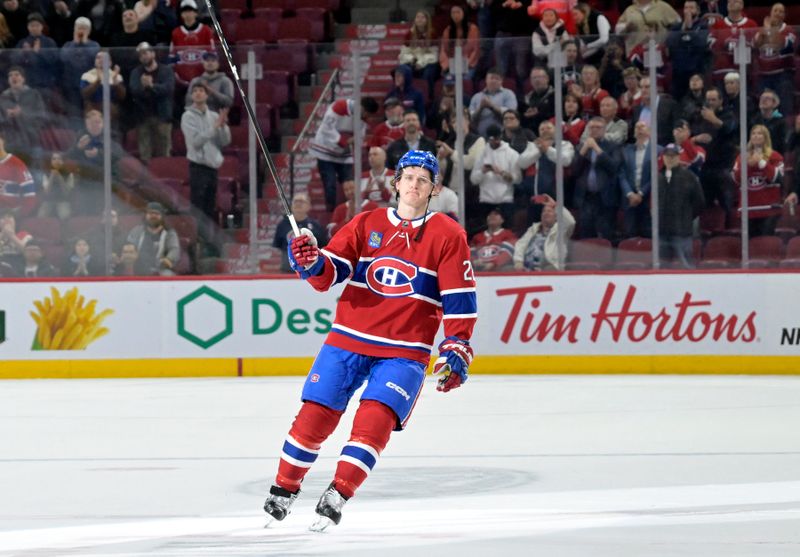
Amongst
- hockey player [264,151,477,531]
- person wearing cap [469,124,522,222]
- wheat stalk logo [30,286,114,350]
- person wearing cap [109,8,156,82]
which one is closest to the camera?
hockey player [264,151,477,531]

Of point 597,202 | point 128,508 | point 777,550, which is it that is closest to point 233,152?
point 597,202

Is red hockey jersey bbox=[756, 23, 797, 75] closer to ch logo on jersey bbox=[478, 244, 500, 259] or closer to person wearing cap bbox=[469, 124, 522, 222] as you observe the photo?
person wearing cap bbox=[469, 124, 522, 222]

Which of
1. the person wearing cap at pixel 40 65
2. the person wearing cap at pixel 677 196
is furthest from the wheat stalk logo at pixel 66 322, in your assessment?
the person wearing cap at pixel 677 196

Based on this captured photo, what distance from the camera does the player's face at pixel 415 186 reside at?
4828mm

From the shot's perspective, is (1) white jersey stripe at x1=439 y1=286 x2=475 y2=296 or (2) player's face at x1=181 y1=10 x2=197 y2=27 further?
(2) player's face at x1=181 y1=10 x2=197 y2=27

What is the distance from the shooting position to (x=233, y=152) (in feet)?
34.3

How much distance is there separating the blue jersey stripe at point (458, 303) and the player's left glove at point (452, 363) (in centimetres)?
9

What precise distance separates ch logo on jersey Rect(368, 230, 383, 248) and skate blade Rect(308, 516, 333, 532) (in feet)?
2.98

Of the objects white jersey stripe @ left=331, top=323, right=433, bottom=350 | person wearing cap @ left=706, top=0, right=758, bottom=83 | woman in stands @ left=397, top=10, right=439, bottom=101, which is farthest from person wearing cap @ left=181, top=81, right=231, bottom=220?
white jersey stripe @ left=331, top=323, right=433, bottom=350

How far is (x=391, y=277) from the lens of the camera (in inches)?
189

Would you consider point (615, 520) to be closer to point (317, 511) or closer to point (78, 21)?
point (317, 511)

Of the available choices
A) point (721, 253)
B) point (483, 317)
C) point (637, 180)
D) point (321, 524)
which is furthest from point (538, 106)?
point (321, 524)

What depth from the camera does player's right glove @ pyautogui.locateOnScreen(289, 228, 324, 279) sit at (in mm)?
4707

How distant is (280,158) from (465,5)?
9.98ft
